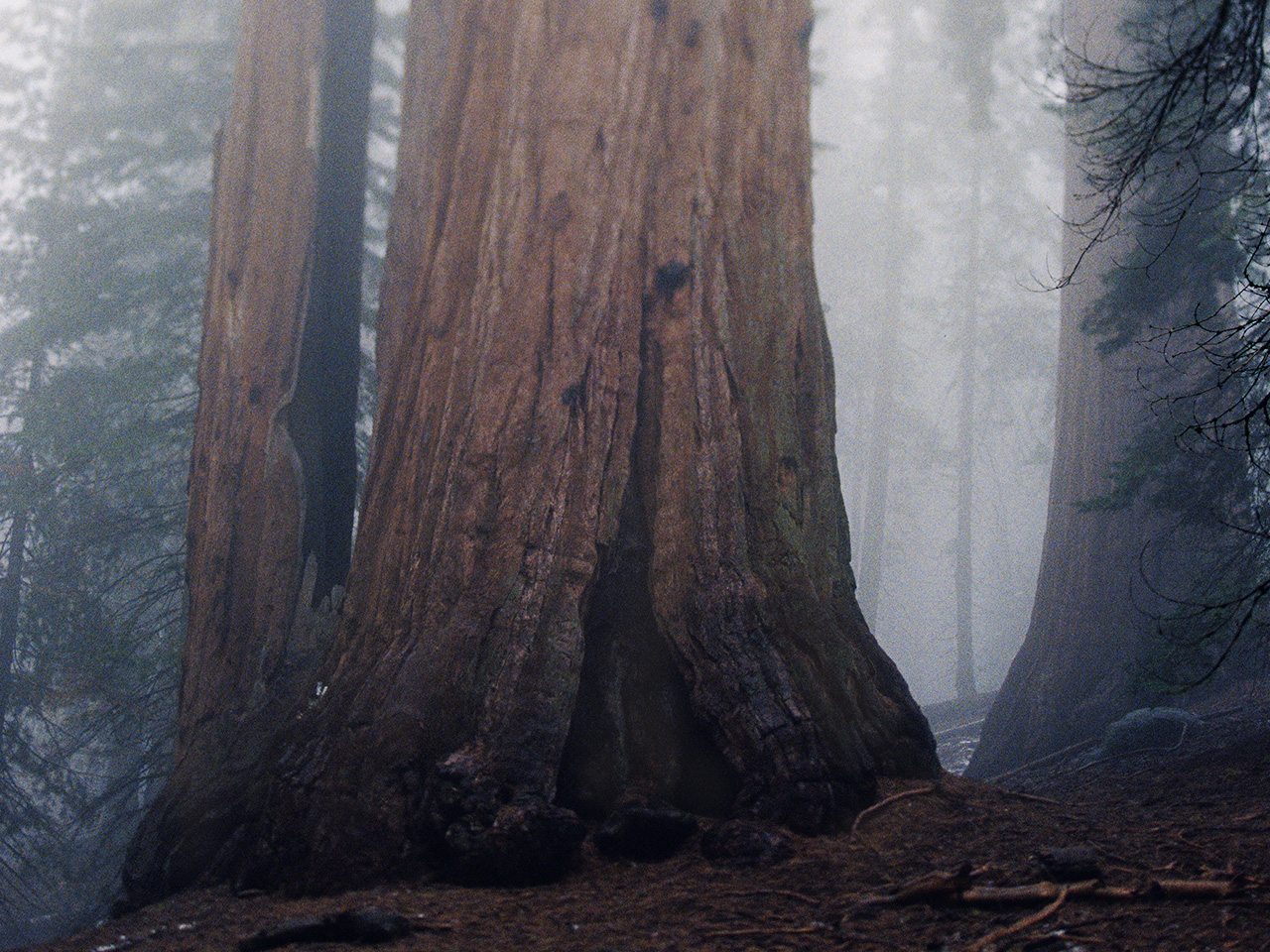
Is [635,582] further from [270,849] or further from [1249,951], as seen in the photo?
[1249,951]

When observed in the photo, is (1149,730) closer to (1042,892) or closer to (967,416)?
(1042,892)

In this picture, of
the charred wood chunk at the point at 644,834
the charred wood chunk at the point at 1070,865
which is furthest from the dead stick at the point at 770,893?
the charred wood chunk at the point at 1070,865

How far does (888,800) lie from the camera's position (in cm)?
390

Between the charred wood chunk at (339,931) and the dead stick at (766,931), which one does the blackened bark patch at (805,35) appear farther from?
the charred wood chunk at (339,931)

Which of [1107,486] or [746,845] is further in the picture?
[1107,486]

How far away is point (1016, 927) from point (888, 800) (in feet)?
3.81

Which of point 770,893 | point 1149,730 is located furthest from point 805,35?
point 1149,730

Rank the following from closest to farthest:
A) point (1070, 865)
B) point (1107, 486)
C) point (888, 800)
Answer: point (1070, 865), point (888, 800), point (1107, 486)

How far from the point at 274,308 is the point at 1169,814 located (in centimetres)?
562

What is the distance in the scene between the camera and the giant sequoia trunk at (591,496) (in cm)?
377

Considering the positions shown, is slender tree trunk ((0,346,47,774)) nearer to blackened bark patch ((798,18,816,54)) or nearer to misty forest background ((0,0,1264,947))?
misty forest background ((0,0,1264,947))

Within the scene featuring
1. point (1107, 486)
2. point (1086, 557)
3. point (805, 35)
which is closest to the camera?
point (805, 35)

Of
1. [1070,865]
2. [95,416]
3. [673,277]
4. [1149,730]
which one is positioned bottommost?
[1149,730]

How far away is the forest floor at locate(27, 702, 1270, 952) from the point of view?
9.19ft
